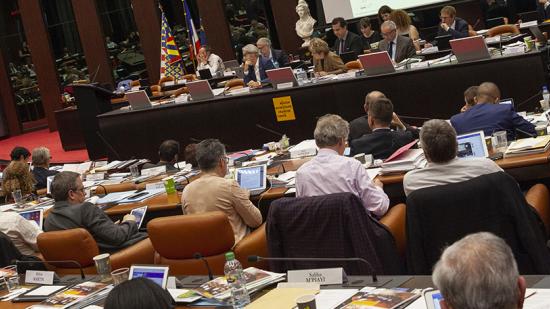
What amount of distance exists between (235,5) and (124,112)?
6.04m

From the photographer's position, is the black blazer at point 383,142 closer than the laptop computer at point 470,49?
Yes

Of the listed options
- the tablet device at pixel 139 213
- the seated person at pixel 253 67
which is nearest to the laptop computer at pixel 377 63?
the seated person at pixel 253 67

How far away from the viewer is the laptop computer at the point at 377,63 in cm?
887

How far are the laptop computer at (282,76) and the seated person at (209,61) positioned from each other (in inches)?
180

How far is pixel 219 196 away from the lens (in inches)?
212

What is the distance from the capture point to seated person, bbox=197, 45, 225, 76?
14.4 metres

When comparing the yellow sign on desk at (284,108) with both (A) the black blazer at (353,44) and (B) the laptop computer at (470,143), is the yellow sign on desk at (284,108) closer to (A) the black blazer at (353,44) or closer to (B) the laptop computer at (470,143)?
(A) the black blazer at (353,44)

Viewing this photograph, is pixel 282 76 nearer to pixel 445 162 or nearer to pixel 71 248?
pixel 71 248

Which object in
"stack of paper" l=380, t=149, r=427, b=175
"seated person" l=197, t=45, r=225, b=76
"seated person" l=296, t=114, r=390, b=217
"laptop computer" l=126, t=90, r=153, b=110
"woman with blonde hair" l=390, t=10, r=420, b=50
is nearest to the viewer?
"seated person" l=296, t=114, r=390, b=217

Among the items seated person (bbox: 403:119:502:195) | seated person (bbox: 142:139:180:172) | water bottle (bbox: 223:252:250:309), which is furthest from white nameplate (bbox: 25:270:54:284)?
seated person (bbox: 142:139:180:172)

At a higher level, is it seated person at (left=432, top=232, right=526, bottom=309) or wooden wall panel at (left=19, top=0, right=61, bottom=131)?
wooden wall panel at (left=19, top=0, right=61, bottom=131)

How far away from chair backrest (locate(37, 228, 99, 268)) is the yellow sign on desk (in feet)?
15.2

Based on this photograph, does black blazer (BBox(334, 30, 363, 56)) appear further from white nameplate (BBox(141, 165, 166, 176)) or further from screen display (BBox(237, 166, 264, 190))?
screen display (BBox(237, 166, 264, 190))

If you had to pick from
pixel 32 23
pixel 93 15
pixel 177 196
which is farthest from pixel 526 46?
pixel 32 23
